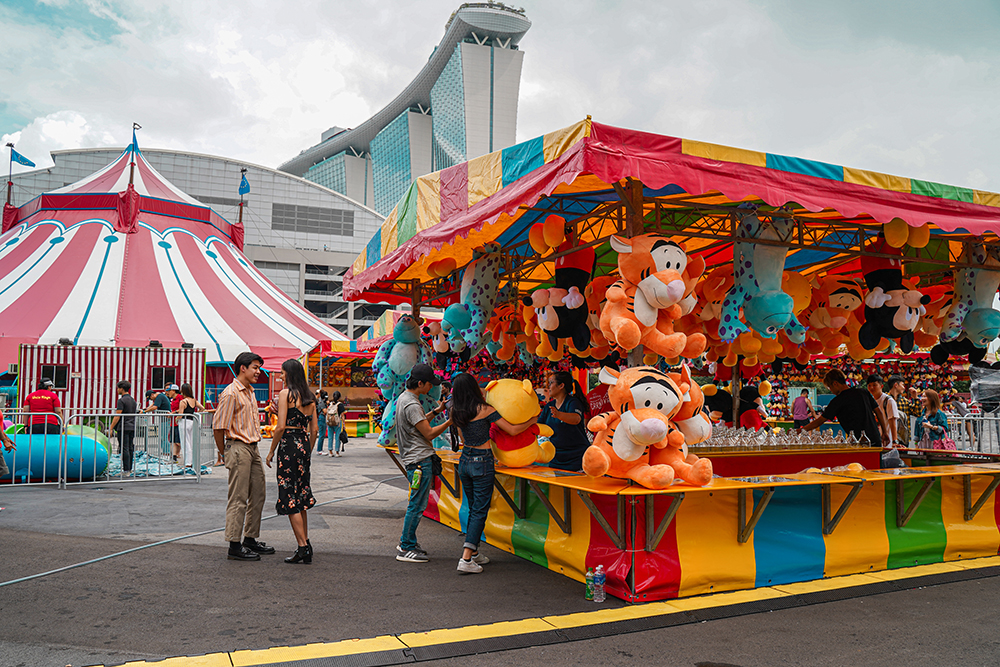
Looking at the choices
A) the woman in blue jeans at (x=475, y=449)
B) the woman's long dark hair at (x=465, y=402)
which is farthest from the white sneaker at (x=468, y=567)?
the woman's long dark hair at (x=465, y=402)

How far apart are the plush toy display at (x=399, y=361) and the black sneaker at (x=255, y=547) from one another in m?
2.49

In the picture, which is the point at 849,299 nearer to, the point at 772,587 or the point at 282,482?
the point at 772,587

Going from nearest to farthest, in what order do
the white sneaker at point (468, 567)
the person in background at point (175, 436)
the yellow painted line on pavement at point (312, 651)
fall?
the yellow painted line on pavement at point (312, 651) → the white sneaker at point (468, 567) → the person in background at point (175, 436)

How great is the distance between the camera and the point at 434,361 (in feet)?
28.5

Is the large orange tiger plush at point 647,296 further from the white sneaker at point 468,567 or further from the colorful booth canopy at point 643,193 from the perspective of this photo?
the white sneaker at point 468,567

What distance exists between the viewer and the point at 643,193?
5445 mm

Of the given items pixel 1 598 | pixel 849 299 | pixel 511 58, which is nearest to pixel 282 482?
pixel 1 598

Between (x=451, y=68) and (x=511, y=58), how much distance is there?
779cm

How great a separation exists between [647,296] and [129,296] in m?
15.5

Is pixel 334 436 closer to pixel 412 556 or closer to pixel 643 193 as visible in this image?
pixel 412 556

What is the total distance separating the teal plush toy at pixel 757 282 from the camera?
225 inches

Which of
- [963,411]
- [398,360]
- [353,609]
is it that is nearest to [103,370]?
[398,360]

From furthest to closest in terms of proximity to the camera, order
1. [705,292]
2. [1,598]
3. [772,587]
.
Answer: [705,292] → [772,587] → [1,598]

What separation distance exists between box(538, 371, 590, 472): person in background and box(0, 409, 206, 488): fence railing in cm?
674
